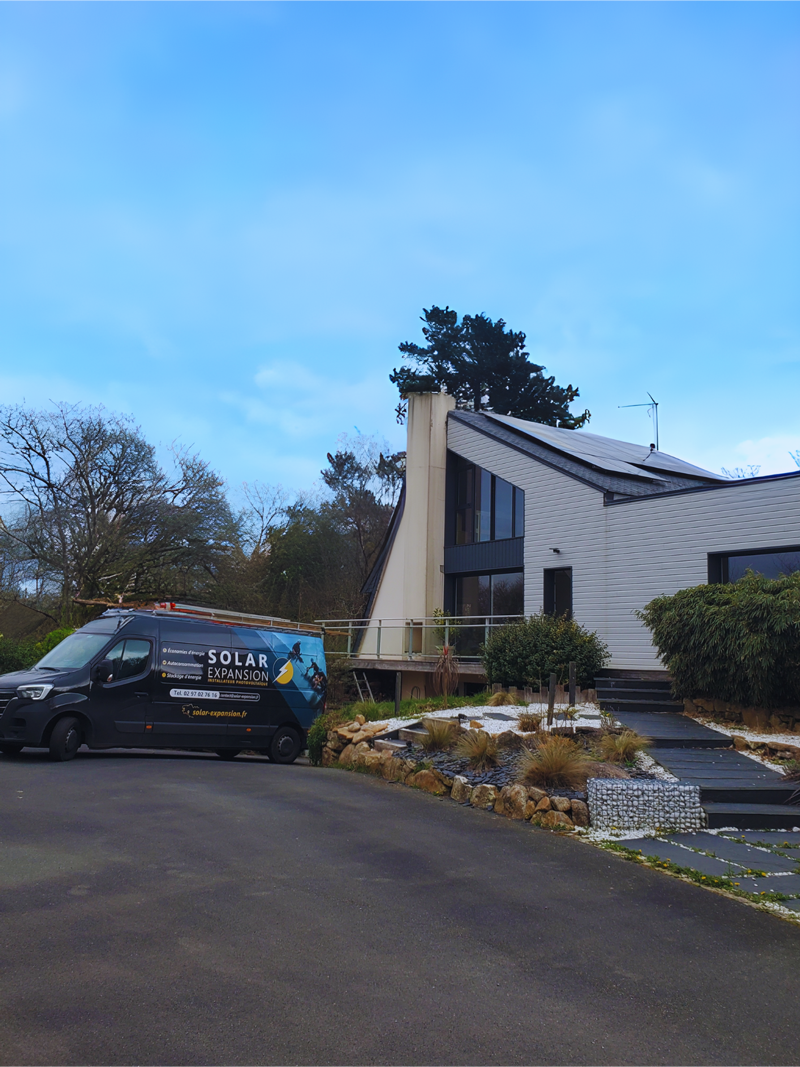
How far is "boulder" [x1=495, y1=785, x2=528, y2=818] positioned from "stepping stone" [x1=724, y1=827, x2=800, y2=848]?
2024 millimetres

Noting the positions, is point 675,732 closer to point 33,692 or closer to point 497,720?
point 497,720

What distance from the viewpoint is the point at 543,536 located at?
70.5 ft

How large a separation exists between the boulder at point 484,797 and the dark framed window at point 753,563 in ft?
27.2

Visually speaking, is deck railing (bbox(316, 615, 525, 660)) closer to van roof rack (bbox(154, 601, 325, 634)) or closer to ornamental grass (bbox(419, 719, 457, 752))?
van roof rack (bbox(154, 601, 325, 634))

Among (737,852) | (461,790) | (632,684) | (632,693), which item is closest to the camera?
(737,852)

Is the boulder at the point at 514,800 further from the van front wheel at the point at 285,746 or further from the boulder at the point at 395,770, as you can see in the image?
the van front wheel at the point at 285,746

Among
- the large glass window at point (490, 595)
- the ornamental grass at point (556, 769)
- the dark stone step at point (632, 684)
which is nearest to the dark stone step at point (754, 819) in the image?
the ornamental grass at point (556, 769)

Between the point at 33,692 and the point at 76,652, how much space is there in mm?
1174

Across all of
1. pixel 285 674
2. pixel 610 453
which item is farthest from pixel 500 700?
pixel 610 453

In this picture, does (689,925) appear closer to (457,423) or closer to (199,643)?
(199,643)

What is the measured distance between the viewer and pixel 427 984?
4.37 meters

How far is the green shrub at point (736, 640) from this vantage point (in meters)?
12.0

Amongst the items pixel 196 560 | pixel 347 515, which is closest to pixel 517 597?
pixel 196 560

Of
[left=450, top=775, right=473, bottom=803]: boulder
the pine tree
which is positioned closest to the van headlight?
[left=450, top=775, right=473, bottom=803]: boulder
